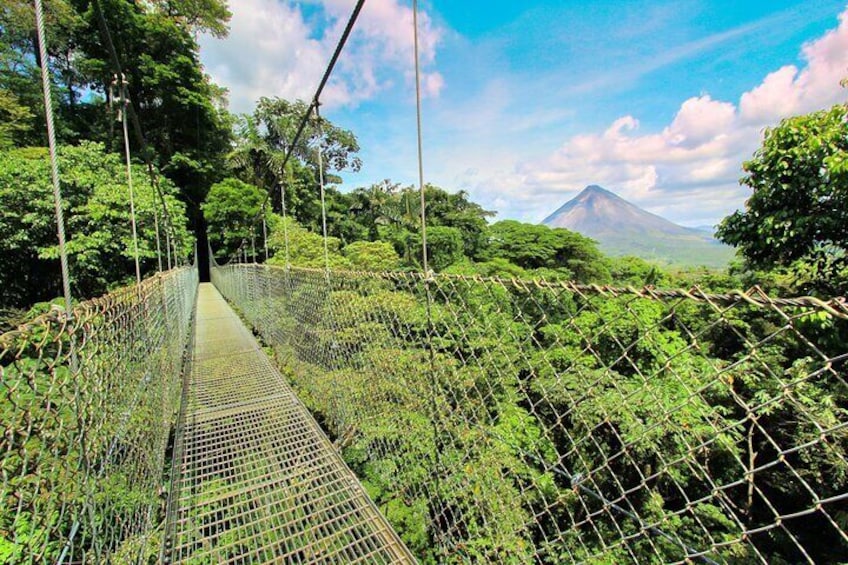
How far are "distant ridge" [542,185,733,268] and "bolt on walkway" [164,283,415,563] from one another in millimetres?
24655

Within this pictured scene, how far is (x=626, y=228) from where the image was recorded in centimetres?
3772

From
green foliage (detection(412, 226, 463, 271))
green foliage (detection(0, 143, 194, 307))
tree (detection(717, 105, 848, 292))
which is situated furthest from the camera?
green foliage (detection(412, 226, 463, 271))

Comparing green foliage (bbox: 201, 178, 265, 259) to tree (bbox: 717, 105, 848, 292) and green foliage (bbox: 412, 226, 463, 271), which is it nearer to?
green foliage (bbox: 412, 226, 463, 271)

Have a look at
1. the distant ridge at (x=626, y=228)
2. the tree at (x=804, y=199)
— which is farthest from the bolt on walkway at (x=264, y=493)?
the distant ridge at (x=626, y=228)

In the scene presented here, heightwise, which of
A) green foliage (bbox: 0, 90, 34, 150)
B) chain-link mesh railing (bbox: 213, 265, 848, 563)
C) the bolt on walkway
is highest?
green foliage (bbox: 0, 90, 34, 150)

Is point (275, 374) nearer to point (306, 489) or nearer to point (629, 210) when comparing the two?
point (306, 489)

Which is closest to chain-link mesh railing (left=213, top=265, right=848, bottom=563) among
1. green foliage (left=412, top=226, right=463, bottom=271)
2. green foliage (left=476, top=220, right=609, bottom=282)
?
green foliage (left=412, top=226, right=463, bottom=271)

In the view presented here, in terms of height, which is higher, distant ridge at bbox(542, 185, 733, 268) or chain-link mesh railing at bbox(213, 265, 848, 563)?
distant ridge at bbox(542, 185, 733, 268)

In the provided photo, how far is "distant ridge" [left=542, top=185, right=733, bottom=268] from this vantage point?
93.5 ft

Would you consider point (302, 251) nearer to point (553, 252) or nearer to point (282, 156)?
point (282, 156)

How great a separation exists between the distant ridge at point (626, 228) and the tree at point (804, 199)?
2105 cm

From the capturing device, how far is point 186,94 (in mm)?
13461

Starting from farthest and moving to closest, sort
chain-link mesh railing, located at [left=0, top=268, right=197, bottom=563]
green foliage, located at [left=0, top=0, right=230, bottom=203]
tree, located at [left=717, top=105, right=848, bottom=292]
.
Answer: green foliage, located at [left=0, top=0, right=230, bottom=203]
tree, located at [left=717, top=105, right=848, bottom=292]
chain-link mesh railing, located at [left=0, top=268, right=197, bottom=563]

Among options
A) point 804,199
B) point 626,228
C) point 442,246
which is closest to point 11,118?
point 442,246
